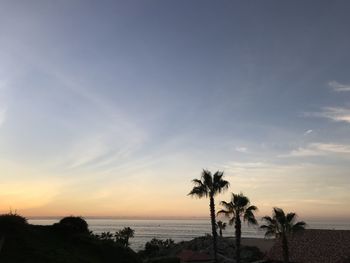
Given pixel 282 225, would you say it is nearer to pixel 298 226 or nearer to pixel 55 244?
pixel 298 226

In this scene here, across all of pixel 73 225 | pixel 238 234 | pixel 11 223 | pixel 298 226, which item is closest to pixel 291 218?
pixel 298 226

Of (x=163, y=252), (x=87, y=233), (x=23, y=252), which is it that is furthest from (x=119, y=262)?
(x=163, y=252)

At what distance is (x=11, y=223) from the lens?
96.8ft

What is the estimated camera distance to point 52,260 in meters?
27.0

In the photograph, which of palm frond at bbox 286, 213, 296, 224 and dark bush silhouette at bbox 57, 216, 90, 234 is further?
palm frond at bbox 286, 213, 296, 224

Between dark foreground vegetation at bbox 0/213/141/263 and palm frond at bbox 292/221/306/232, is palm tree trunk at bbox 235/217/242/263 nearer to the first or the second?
palm frond at bbox 292/221/306/232

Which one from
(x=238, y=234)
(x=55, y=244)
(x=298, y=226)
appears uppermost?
(x=298, y=226)

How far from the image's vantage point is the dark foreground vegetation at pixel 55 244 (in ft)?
88.1

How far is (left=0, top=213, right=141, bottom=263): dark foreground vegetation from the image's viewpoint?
2686 cm

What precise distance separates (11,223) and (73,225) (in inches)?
235

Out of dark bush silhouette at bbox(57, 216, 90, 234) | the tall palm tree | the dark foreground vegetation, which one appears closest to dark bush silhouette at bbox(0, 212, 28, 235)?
the dark foreground vegetation

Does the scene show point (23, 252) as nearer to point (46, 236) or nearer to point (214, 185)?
point (46, 236)

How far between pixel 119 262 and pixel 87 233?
4.73 metres

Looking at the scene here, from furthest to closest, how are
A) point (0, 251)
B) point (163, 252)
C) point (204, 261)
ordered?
point (163, 252) → point (204, 261) → point (0, 251)
